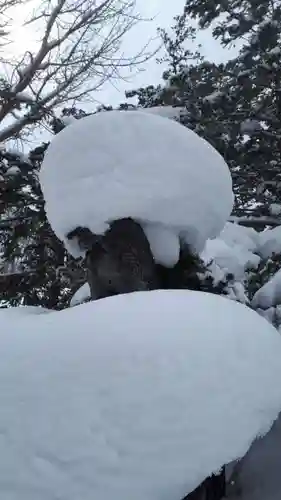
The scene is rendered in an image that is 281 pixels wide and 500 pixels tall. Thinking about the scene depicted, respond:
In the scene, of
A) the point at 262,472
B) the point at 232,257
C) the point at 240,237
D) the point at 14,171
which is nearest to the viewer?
the point at 262,472

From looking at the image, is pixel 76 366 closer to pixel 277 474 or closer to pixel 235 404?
pixel 235 404

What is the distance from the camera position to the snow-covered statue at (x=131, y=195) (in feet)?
7.10

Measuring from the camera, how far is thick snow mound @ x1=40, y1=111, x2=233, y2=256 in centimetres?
216

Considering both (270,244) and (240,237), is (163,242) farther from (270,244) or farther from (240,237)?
(270,244)

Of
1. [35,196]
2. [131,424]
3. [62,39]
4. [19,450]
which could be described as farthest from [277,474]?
[62,39]

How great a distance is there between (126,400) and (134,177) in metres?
1.16

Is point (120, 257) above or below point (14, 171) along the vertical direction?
below

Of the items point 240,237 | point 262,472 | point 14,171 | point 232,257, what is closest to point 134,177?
point 262,472

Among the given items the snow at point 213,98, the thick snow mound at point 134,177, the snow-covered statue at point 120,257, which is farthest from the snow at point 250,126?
the snow-covered statue at point 120,257

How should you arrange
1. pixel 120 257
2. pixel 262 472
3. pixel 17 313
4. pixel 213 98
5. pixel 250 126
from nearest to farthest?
1. pixel 17 313
2. pixel 262 472
3. pixel 120 257
4. pixel 213 98
5. pixel 250 126

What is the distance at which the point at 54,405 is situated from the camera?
117cm

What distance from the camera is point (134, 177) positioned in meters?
2.17

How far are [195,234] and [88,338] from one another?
1115mm

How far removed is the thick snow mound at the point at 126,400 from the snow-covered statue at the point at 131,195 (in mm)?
635
